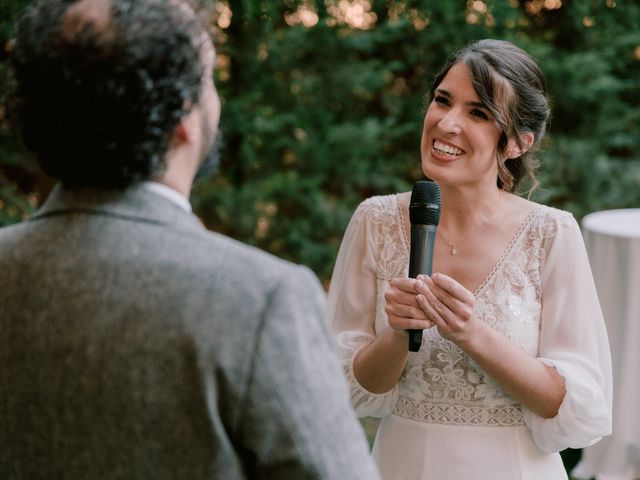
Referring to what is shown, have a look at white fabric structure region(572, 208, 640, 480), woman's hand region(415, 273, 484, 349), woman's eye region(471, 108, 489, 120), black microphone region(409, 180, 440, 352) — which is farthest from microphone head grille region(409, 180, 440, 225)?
white fabric structure region(572, 208, 640, 480)

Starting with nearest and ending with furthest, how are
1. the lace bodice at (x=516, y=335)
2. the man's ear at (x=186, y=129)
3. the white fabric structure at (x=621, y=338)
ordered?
1. the man's ear at (x=186, y=129)
2. the lace bodice at (x=516, y=335)
3. the white fabric structure at (x=621, y=338)

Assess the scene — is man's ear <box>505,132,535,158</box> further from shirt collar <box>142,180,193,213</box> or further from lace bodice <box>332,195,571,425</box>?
shirt collar <box>142,180,193,213</box>

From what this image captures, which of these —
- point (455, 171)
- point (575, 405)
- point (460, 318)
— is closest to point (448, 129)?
point (455, 171)

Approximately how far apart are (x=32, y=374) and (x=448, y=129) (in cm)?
136

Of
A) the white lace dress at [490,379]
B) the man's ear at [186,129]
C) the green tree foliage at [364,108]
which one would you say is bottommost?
the green tree foliage at [364,108]

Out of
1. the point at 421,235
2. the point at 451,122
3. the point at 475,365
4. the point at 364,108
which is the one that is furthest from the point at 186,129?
the point at 364,108

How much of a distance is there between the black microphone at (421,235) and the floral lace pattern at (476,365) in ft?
1.07

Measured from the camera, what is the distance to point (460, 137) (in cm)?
207

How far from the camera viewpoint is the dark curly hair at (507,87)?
2066 millimetres

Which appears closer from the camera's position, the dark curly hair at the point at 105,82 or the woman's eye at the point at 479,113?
the dark curly hair at the point at 105,82

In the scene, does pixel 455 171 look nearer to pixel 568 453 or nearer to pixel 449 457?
pixel 449 457

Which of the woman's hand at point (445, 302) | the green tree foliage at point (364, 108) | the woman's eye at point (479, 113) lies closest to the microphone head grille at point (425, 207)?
the woman's hand at point (445, 302)

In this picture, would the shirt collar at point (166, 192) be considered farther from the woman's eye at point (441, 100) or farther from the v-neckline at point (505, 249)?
the woman's eye at point (441, 100)

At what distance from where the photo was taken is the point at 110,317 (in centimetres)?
97
